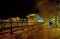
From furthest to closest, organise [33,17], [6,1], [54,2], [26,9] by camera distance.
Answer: [26,9] → [6,1] → [33,17] → [54,2]

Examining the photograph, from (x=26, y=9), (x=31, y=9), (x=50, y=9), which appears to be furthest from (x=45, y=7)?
(x=26, y=9)

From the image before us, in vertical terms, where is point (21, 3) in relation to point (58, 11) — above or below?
above

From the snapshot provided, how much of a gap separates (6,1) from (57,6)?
49.2ft

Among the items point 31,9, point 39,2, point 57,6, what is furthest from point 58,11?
point 31,9

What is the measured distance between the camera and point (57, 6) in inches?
1642

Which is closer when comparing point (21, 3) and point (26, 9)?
point (21, 3)

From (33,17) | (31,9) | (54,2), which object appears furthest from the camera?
(31,9)

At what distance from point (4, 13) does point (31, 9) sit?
27.8ft

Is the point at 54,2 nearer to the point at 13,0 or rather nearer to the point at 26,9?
the point at 13,0

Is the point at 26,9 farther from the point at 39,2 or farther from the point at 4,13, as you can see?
the point at 39,2

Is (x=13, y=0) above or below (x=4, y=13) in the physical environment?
above

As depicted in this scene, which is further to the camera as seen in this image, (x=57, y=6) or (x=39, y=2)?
(x=39, y=2)

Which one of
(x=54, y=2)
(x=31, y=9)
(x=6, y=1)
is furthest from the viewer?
(x=31, y=9)

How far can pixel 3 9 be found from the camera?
49.7 m
